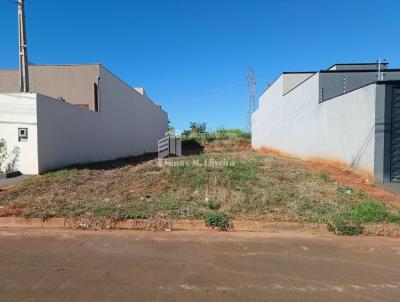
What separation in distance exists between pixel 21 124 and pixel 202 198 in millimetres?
6155

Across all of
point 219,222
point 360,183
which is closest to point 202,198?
point 219,222

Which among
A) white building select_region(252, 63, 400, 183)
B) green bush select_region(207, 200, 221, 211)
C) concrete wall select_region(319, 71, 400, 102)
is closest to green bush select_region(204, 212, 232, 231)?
green bush select_region(207, 200, 221, 211)

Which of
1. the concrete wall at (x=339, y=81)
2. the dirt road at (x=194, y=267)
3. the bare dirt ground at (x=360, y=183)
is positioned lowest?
the dirt road at (x=194, y=267)

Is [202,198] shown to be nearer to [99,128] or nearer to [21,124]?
[21,124]

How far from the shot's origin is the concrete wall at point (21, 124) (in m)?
9.30

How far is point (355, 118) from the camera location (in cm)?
Result: 1004

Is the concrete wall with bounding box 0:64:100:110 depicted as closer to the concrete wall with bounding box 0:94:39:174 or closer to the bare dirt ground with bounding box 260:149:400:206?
the concrete wall with bounding box 0:94:39:174

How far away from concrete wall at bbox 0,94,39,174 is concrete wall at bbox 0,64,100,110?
6.53 m

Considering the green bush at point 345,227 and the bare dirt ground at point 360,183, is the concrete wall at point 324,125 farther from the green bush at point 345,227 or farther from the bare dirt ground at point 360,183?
the green bush at point 345,227

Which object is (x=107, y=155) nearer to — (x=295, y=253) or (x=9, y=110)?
(x=9, y=110)

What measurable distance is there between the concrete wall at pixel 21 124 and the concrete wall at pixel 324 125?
9878 millimetres

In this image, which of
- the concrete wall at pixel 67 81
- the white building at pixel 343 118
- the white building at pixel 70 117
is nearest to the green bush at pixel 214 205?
the white building at pixel 343 118

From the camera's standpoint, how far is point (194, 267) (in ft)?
12.8

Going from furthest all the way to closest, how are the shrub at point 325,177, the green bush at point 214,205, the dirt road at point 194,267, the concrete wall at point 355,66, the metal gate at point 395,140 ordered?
the concrete wall at point 355,66
the shrub at point 325,177
the metal gate at point 395,140
the green bush at point 214,205
the dirt road at point 194,267
